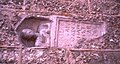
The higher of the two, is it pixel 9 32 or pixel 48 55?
pixel 9 32

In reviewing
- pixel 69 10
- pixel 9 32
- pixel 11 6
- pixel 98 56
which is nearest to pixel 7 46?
pixel 9 32

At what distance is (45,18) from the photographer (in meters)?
1.81

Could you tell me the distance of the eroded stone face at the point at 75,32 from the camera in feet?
5.95

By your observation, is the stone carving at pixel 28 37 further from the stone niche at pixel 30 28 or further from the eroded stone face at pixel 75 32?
the eroded stone face at pixel 75 32

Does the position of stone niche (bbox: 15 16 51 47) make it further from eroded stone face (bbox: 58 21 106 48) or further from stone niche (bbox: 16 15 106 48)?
eroded stone face (bbox: 58 21 106 48)

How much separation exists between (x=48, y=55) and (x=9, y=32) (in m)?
0.31

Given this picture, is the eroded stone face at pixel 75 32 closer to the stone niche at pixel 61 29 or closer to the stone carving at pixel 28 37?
the stone niche at pixel 61 29

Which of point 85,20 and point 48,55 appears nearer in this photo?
point 48,55

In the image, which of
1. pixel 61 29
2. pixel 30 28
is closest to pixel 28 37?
pixel 30 28

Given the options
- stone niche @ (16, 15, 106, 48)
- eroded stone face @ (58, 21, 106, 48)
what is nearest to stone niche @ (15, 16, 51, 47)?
stone niche @ (16, 15, 106, 48)

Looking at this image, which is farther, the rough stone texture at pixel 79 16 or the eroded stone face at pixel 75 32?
the eroded stone face at pixel 75 32

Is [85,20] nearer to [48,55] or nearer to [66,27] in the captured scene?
[66,27]

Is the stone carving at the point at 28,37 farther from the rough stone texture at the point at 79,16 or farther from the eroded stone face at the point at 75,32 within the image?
the eroded stone face at the point at 75,32

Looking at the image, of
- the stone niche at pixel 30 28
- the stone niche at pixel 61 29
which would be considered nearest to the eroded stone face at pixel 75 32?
the stone niche at pixel 61 29
